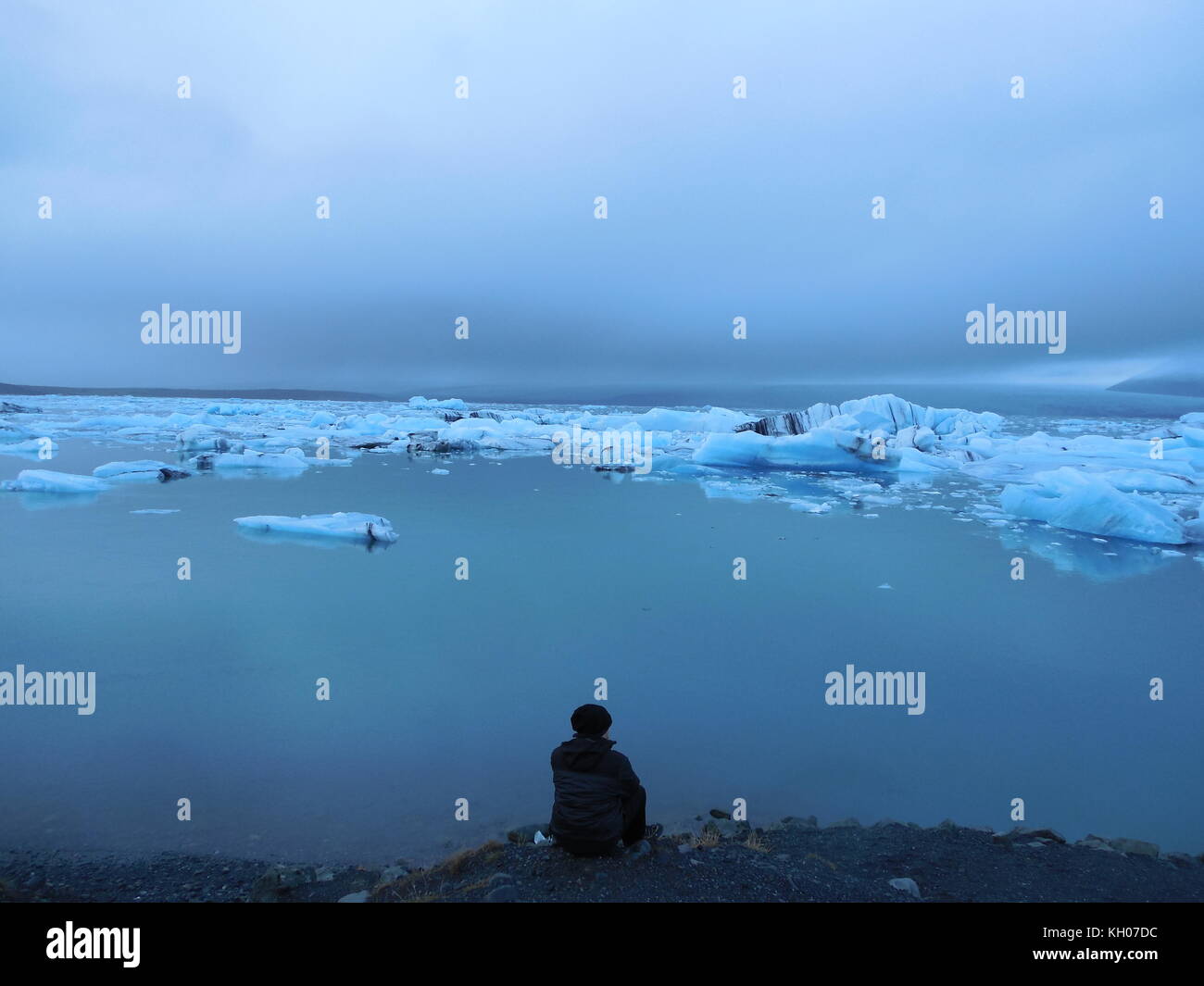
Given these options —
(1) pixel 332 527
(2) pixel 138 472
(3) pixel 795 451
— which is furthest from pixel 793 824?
(2) pixel 138 472

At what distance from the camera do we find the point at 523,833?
3.84 meters

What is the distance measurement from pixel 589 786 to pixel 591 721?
294 millimetres

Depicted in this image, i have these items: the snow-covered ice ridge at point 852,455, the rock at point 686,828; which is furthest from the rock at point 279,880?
the snow-covered ice ridge at point 852,455

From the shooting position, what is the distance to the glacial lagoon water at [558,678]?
4316 mm

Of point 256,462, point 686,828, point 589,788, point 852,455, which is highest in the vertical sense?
point 852,455

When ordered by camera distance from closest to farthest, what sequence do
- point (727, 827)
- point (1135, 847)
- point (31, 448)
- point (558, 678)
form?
point (1135, 847) → point (727, 827) → point (558, 678) → point (31, 448)

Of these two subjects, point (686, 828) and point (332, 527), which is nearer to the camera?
point (686, 828)

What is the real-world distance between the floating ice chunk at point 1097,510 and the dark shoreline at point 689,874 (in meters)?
10.7

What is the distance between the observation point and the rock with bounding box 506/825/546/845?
3762mm

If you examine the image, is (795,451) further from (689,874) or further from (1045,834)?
(689,874)

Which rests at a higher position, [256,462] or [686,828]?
[256,462]

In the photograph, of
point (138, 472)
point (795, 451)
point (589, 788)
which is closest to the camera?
point (589, 788)
